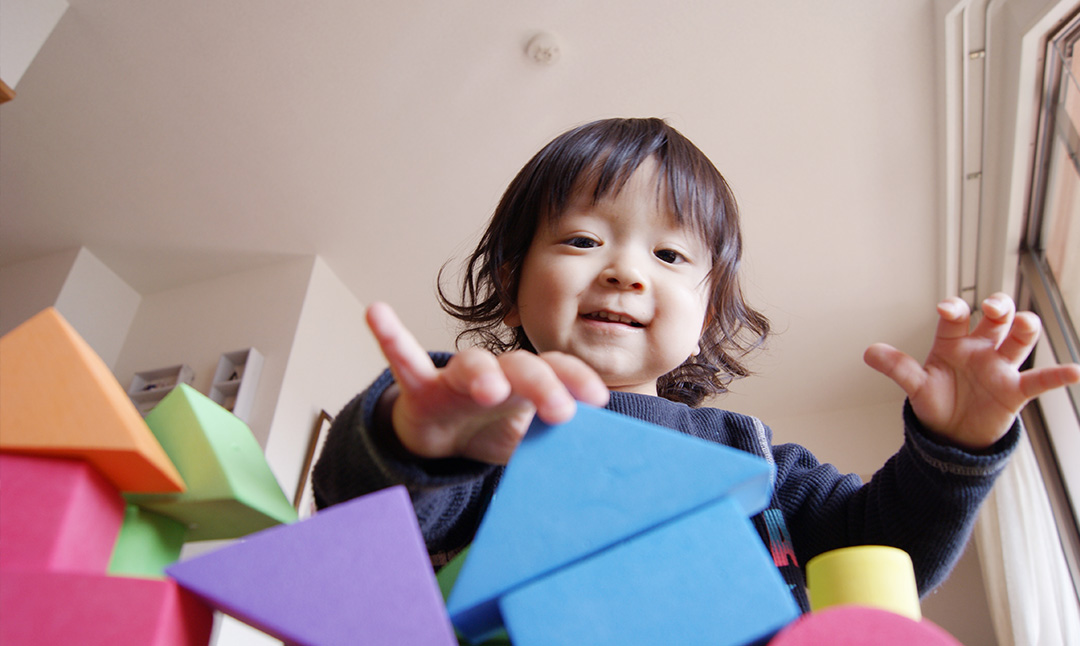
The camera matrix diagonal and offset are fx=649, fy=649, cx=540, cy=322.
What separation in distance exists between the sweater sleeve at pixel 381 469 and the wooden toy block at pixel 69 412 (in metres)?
0.09

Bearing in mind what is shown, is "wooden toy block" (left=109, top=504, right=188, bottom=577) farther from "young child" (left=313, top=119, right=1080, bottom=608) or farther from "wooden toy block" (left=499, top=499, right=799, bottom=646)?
"wooden toy block" (left=499, top=499, right=799, bottom=646)

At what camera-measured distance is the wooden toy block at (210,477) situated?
1.08 ft

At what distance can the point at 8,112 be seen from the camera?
6.53 ft

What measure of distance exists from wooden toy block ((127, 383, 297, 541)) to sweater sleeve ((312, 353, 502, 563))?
35 millimetres

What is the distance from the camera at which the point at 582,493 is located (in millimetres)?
275

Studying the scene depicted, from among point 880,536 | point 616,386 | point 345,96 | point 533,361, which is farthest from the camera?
point 345,96

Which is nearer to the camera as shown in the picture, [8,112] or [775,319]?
[8,112]

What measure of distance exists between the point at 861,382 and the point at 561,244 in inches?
122

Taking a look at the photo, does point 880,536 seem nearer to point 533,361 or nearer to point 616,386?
point 616,386

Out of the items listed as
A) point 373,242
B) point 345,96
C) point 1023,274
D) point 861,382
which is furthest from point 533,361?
point 861,382

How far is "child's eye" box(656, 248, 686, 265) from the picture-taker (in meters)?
0.66

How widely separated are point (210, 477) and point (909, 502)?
0.51 meters

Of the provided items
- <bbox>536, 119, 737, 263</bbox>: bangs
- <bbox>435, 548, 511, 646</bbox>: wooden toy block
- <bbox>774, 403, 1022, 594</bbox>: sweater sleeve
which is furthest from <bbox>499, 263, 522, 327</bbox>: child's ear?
<bbox>435, 548, 511, 646</bbox>: wooden toy block

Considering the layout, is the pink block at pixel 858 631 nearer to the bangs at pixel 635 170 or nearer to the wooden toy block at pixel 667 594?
the wooden toy block at pixel 667 594
